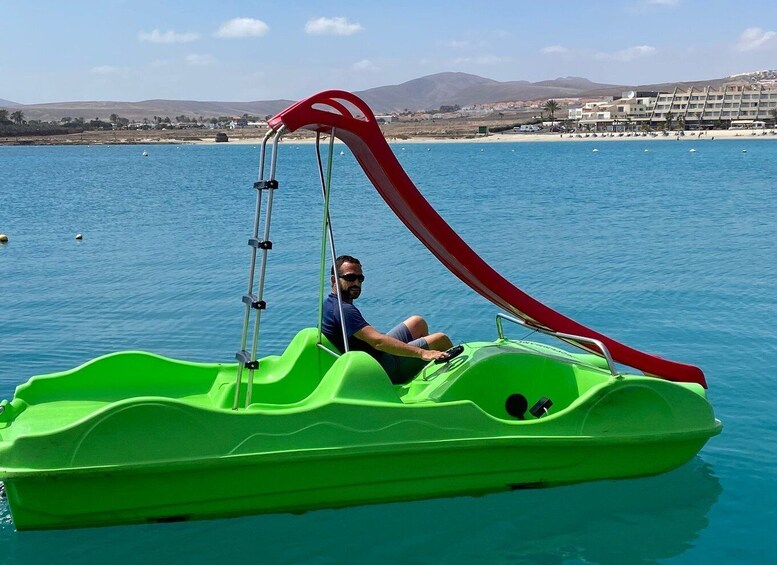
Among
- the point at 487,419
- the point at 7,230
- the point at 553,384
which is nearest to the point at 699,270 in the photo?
the point at 553,384

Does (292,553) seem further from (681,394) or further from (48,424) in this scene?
(681,394)

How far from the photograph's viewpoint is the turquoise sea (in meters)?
6.07

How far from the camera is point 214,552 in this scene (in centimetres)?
592

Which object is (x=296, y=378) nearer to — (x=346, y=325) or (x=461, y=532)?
(x=346, y=325)

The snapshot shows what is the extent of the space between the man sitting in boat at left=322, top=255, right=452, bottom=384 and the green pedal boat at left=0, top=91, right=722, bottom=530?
0.14 m

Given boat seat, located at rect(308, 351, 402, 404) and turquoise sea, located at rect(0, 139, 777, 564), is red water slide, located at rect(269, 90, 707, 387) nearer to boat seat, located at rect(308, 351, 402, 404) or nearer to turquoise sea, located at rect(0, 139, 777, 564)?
turquoise sea, located at rect(0, 139, 777, 564)

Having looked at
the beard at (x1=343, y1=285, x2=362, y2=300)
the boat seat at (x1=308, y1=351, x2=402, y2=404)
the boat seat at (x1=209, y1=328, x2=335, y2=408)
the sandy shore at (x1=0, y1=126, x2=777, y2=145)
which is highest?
the beard at (x1=343, y1=285, x2=362, y2=300)

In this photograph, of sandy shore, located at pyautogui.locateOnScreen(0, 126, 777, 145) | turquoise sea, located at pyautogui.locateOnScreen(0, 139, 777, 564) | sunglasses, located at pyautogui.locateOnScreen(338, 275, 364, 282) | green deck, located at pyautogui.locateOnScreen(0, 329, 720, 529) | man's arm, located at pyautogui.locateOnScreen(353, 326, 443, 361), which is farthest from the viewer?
sandy shore, located at pyautogui.locateOnScreen(0, 126, 777, 145)

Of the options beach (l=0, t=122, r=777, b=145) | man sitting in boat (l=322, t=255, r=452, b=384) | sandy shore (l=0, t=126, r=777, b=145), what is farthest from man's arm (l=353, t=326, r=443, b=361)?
beach (l=0, t=122, r=777, b=145)

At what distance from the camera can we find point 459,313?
42.0ft

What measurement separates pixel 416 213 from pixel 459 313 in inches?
248

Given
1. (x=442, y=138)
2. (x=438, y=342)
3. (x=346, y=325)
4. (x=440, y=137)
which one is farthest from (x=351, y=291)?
(x=440, y=137)

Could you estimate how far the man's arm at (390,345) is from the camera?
680cm

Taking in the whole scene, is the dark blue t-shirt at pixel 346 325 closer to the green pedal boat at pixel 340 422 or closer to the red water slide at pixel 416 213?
the green pedal boat at pixel 340 422
